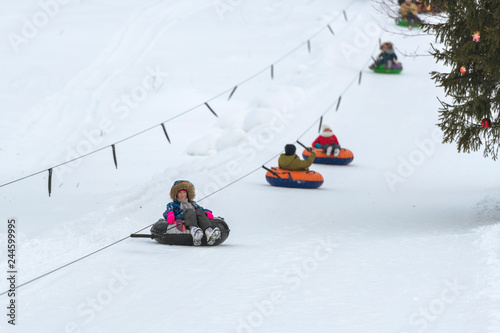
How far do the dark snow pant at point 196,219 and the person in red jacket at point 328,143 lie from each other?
24.8 ft

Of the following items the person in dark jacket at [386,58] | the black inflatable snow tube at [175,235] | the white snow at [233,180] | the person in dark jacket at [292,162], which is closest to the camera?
the white snow at [233,180]

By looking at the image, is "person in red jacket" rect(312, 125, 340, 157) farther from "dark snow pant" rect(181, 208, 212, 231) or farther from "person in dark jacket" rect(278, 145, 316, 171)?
"dark snow pant" rect(181, 208, 212, 231)

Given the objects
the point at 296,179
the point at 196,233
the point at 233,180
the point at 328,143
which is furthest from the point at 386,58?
the point at 196,233

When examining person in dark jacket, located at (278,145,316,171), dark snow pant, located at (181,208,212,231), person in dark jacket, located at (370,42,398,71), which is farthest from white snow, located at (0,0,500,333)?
person in dark jacket, located at (278,145,316,171)

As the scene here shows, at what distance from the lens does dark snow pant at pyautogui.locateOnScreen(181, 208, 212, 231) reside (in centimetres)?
951

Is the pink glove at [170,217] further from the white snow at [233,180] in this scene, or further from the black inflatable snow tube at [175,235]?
the white snow at [233,180]

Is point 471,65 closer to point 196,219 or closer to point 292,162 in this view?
point 196,219

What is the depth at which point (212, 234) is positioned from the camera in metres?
9.48

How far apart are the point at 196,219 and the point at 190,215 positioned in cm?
9

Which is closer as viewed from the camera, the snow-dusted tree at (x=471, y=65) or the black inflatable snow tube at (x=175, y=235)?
the black inflatable snow tube at (x=175, y=235)

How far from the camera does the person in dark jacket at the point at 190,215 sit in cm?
946

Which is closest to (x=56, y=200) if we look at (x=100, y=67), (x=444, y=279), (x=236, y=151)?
(x=236, y=151)

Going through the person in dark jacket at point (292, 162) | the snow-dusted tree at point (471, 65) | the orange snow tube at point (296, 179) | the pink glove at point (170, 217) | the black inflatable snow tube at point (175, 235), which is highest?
the snow-dusted tree at point (471, 65)

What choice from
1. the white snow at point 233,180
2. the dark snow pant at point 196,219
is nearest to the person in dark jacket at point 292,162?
the white snow at point 233,180
